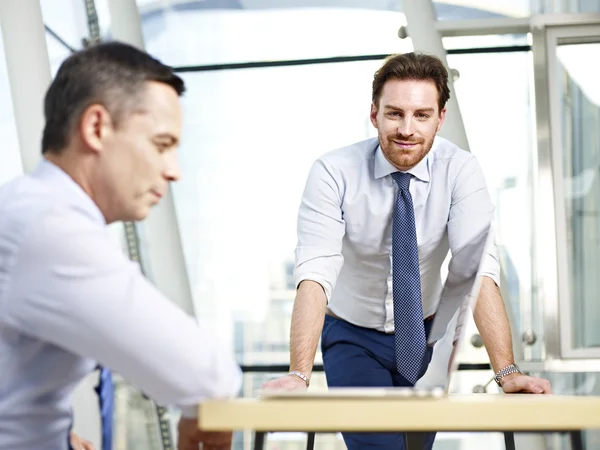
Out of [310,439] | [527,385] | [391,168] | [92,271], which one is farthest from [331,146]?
[92,271]

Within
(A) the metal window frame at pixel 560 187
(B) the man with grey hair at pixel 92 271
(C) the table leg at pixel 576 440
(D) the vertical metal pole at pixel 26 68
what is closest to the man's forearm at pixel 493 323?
(C) the table leg at pixel 576 440

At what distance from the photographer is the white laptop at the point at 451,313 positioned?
1.09 meters

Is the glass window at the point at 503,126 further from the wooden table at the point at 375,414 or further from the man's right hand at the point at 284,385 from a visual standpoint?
the wooden table at the point at 375,414

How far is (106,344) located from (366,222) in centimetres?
158

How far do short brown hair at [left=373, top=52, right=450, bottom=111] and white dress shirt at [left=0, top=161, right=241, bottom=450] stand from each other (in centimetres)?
152

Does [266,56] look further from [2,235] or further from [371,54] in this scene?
[2,235]

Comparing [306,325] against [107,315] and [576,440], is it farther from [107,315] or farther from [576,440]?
[107,315]

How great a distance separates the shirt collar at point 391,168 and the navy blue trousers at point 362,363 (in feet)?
1.49

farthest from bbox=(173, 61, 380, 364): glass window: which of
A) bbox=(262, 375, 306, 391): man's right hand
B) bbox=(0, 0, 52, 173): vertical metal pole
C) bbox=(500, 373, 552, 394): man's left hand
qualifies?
bbox=(262, 375, 306, 391): man's right hand

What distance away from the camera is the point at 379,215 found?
2572 mm

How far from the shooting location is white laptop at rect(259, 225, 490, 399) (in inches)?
43.0

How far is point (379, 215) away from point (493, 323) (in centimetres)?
49

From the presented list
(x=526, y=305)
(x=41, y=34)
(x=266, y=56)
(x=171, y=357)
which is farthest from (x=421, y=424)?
(x=266, y=56)

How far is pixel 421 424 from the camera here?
3.37 ft
